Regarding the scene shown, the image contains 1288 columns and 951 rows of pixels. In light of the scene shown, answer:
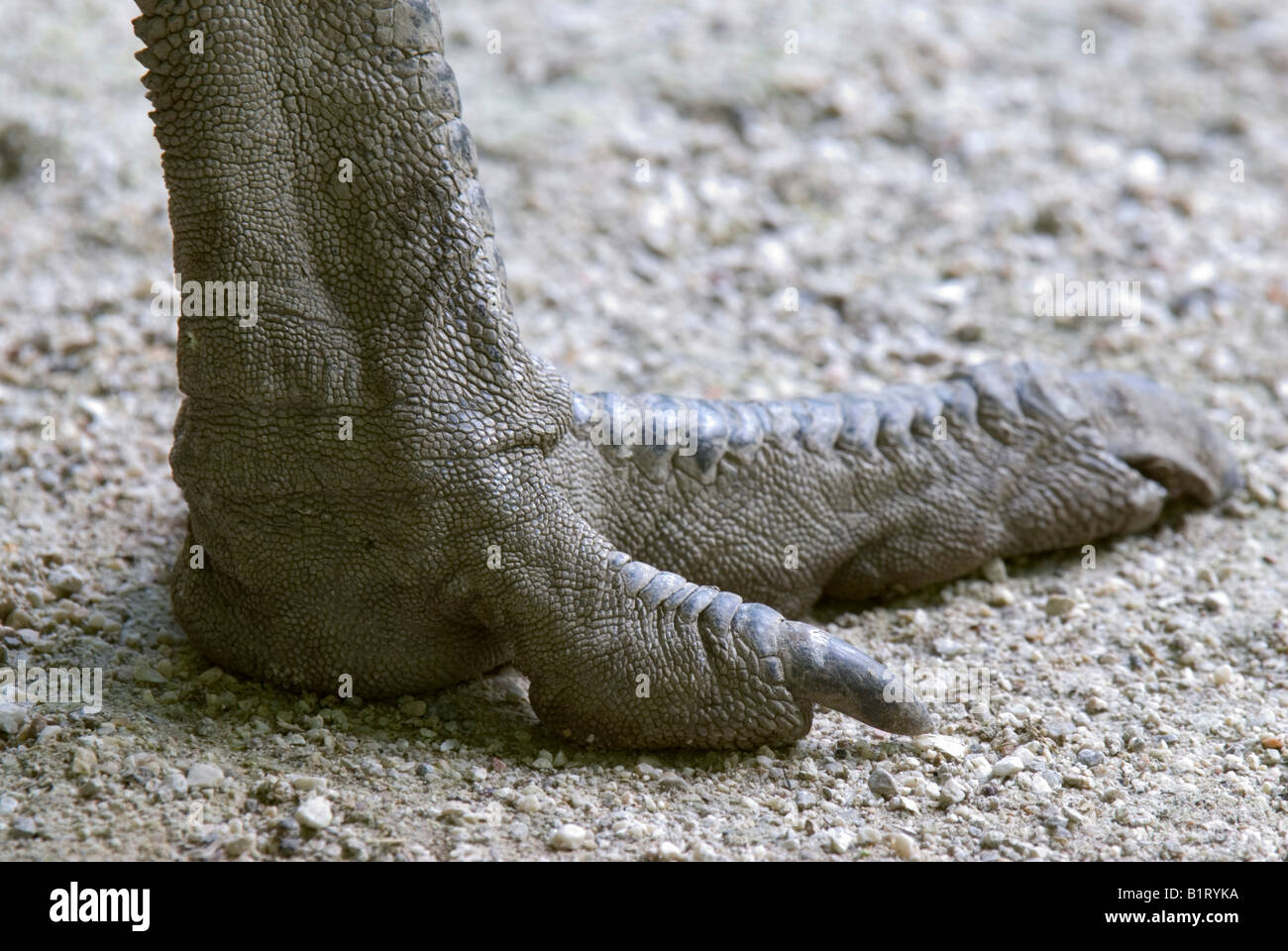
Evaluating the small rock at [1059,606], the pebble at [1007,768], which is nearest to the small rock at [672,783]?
the pebble at [1007,768]

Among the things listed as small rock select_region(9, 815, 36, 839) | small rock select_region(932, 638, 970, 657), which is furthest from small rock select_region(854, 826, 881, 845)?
small rock select_region(9, 815, 36, 839)

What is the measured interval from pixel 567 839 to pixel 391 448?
0.76 metres

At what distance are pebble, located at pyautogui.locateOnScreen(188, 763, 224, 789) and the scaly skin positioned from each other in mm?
326

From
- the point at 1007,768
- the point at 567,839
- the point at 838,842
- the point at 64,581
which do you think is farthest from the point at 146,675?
the point at 1007,768

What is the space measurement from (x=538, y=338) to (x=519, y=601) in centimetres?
170

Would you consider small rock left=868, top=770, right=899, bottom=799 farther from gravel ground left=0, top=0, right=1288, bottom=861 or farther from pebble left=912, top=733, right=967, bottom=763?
pebble left=912, top=733, right=967, bottom=763

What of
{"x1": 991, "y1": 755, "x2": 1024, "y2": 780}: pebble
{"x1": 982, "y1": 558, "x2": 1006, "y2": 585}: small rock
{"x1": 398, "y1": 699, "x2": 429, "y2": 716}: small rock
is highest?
{"x1": 982, "y1": 558, "x2": 1006, "y2": 585}: small rock

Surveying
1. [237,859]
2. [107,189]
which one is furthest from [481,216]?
[107,189]

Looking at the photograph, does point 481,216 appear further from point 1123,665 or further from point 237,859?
point 1123,665

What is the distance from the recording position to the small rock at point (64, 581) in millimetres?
2877

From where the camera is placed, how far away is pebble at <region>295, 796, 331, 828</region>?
223 cm

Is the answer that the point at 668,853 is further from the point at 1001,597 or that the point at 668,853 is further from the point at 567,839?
the point at 1001,597

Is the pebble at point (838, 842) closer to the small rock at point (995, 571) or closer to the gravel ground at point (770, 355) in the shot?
the gravel ground at point (770, 355)

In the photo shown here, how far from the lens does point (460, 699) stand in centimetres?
270
